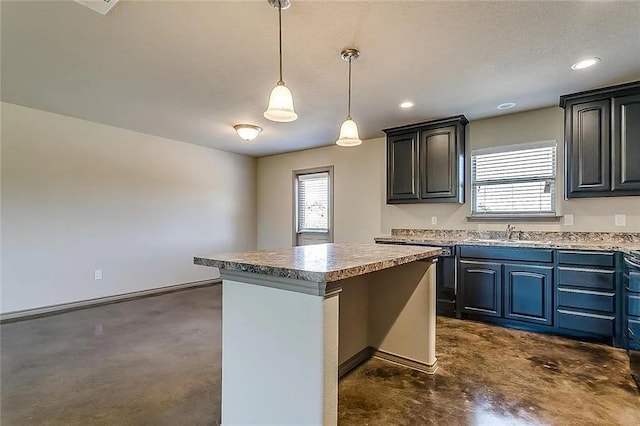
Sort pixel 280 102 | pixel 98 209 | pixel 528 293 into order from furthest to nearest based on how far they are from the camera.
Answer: pixel 98 209 < pixel 528 293 < pixel 280 102

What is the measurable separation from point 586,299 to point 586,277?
8.0 inches

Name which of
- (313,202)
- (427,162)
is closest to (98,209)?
(313,202)

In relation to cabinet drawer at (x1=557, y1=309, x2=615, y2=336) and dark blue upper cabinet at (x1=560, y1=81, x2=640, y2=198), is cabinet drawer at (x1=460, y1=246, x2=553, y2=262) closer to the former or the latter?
cabinet drawer at (x1=557, y1=309, x2=615, y2=336)

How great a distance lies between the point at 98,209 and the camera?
4.40 m

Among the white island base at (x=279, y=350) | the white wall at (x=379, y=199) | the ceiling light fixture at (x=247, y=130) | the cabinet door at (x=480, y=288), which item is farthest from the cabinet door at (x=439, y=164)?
the white island base at (x=279, y=350)

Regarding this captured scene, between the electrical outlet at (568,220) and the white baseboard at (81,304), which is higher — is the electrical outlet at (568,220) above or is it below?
above

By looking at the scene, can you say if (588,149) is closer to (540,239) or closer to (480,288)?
(540,239)

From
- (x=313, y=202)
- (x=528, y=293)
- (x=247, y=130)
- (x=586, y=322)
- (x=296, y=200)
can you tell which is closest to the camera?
(x=586, y=322)

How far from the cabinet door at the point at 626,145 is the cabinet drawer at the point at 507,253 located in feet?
2.89

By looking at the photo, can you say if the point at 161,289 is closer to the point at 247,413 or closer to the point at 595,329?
the point at 247,413

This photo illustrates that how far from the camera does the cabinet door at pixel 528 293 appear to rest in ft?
10.6

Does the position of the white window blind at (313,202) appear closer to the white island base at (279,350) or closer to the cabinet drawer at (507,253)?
the cabinet drawer at (507,253)

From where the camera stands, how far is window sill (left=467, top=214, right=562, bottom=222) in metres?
3.70

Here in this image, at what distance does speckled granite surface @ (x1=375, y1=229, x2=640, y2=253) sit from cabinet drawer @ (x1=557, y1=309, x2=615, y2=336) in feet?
2.03
